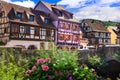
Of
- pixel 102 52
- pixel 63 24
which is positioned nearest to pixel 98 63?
pixel 102 52

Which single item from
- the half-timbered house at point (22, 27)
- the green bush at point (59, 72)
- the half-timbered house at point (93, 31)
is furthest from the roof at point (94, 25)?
the green bush at point (59, 72)

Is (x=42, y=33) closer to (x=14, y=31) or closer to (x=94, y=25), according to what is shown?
(x=14, y=31)

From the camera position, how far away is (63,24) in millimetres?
44875

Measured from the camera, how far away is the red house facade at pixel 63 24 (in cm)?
4338

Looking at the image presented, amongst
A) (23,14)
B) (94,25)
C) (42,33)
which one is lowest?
(42,33)

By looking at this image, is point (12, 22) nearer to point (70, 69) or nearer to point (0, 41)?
point (0, 41)

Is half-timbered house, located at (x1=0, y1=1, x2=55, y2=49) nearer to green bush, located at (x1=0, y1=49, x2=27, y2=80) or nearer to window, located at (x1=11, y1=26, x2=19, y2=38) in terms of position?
window, located at (x1=11, y1=26, x2=19, y2=38)

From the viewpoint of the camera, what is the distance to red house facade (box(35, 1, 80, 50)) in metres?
43.4

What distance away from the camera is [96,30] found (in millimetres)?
64188

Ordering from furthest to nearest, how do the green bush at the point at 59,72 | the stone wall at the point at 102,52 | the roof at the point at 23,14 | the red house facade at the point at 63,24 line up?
the red house facade at the point at 63,24 → the roof at the point at 23,14 → the stone wall at the point at 102,52 → the green bush at the point at 59,72

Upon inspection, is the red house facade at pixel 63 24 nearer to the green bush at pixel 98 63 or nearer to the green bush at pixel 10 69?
the green bush at pixel 98 63

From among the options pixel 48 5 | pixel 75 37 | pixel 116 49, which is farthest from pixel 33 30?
pixel 116 49

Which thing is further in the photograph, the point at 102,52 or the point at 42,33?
the point at 42,33

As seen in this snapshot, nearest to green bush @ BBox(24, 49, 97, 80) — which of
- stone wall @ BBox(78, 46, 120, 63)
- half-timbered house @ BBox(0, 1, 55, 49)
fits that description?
stone wall @ BBox(78, 46, 120, 63)
